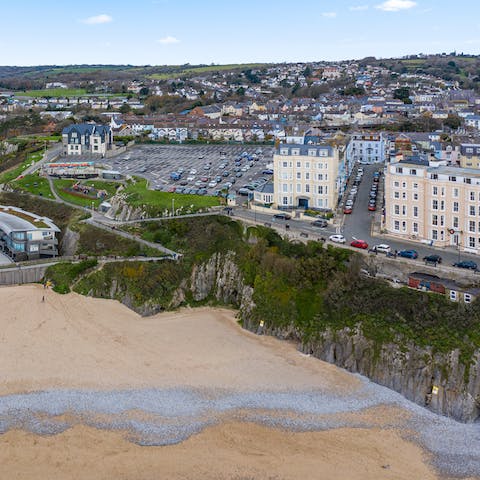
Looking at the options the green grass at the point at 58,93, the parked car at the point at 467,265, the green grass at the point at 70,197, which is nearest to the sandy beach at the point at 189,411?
the parked car at the point at 467,265

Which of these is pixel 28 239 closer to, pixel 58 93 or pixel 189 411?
pixel 189 411

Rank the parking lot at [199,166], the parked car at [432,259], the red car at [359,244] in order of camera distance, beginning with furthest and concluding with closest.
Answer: the parking lot at [199,166] → the red car at [359,244] → the parked car at [432,259]

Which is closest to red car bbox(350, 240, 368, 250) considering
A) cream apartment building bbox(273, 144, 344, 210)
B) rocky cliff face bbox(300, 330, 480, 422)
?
rocky cliff face bbox(300, 330, 480, 422)

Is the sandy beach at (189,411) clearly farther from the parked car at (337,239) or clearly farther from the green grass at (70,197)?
the green grass at (70,197)

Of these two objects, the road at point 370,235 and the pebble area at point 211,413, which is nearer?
the pebble area at point 211,413

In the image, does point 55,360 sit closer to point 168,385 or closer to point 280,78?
point 168,385

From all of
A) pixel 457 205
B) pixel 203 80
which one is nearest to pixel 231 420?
pixel 457 205

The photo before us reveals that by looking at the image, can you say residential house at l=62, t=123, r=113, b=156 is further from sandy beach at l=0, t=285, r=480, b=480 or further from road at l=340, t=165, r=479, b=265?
sandy beach at l=0, t=285, r=480, b=480
